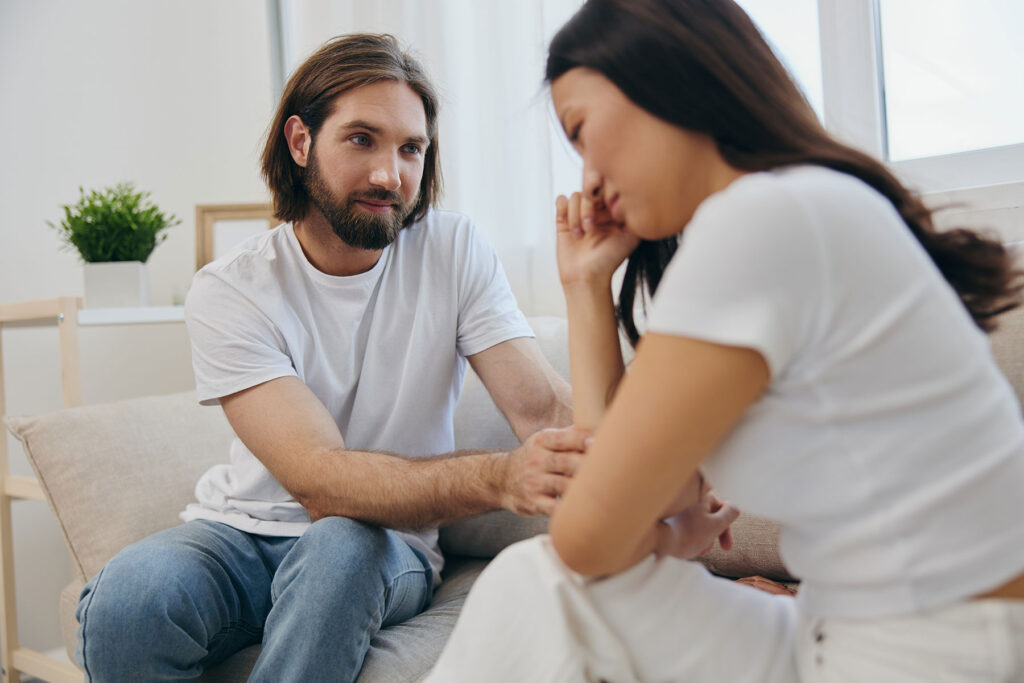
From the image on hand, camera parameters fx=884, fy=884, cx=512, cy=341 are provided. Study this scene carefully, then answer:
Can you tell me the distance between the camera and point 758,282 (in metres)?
0.62

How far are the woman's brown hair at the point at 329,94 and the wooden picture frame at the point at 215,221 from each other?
90cm

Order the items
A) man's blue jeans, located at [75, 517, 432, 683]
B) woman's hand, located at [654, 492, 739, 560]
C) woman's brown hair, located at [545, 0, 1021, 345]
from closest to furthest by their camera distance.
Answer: woman's brown hair, located at [545, 0, 1021, 345] < woman's hand, located at [654, 492, 739, 560] < man's blue jeans, located at [75, 517, 432, 683]

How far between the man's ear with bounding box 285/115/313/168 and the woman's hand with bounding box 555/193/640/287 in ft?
2.72

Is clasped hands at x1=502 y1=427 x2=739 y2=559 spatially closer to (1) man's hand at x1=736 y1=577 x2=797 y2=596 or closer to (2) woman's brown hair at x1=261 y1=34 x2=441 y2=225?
(1) man's hand at x1=736 y1=577 x2=797 y2=596

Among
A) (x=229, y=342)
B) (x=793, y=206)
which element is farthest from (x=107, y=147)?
(x=793, y=206)

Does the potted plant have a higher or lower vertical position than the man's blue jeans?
higher

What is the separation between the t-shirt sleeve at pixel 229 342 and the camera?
4.84ft

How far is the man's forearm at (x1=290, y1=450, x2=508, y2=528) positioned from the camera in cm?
130

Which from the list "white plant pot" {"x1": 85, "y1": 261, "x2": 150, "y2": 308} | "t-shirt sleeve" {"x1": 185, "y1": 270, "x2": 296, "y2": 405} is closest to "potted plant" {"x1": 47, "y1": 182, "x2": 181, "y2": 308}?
"white plant pot" {"x1": 85, "y1": 261, "x2": 150, "y2": 308}

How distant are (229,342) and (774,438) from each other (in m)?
1.08

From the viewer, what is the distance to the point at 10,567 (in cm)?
218

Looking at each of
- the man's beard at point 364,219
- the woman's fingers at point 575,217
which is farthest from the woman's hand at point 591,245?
the man's beard at point 364,219

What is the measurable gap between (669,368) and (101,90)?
8.51 ft

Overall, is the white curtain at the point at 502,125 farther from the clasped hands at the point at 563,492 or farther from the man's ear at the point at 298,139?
the clasped hands at the point at 563,492
